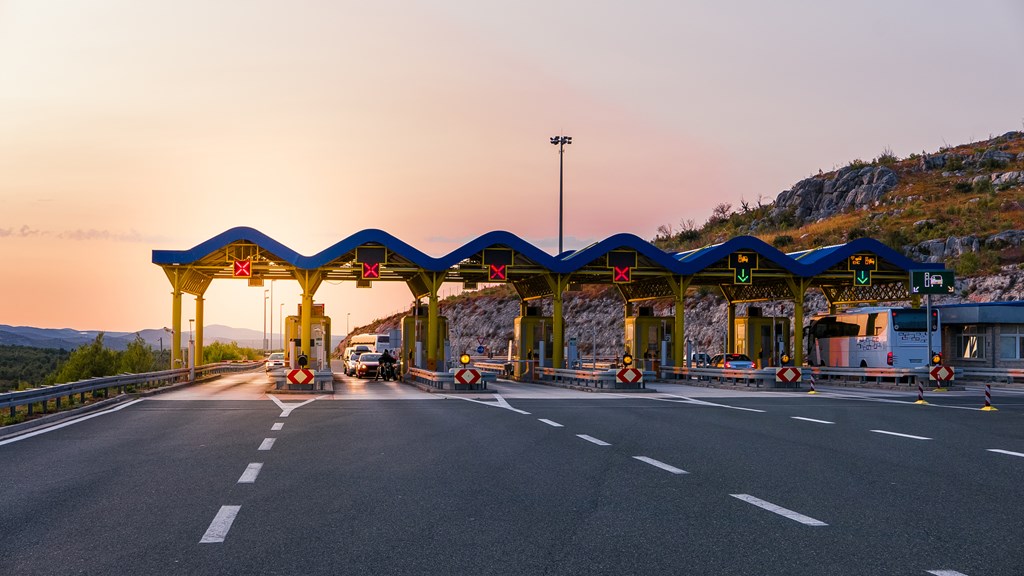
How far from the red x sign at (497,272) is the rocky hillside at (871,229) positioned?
71.5 feet

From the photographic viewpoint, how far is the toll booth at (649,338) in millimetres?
47500

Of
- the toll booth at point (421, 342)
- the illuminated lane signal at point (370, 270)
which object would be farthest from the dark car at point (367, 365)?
the illuminated lane signal at point (370, 270)

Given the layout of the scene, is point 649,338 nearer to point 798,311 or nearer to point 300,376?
point 798,311

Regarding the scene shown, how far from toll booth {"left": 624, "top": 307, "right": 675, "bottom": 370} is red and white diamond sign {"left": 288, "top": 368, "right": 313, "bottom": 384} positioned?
1890 centimetres

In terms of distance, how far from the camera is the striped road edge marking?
27.5ft

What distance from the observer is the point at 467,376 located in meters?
34.3

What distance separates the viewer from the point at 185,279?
43.2m

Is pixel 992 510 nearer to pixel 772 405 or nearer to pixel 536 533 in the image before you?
pixel 536 533

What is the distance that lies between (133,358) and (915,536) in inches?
Result: 2136

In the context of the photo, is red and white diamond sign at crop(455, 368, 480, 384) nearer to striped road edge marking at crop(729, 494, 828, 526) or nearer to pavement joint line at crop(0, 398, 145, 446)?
pavement joint line at crop(0, 398, 145, 446)

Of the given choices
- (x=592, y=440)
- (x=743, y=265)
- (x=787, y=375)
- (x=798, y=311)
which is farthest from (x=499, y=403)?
(x=798, y=311)

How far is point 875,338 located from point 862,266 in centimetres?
334

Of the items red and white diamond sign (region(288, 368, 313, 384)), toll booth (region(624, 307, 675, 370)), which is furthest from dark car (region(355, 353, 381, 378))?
red and white diamond sign (region(288, 368, 313, 384))

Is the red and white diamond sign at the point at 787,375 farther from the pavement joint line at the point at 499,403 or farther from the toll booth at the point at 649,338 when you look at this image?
the toll booth at the point at 649,338
